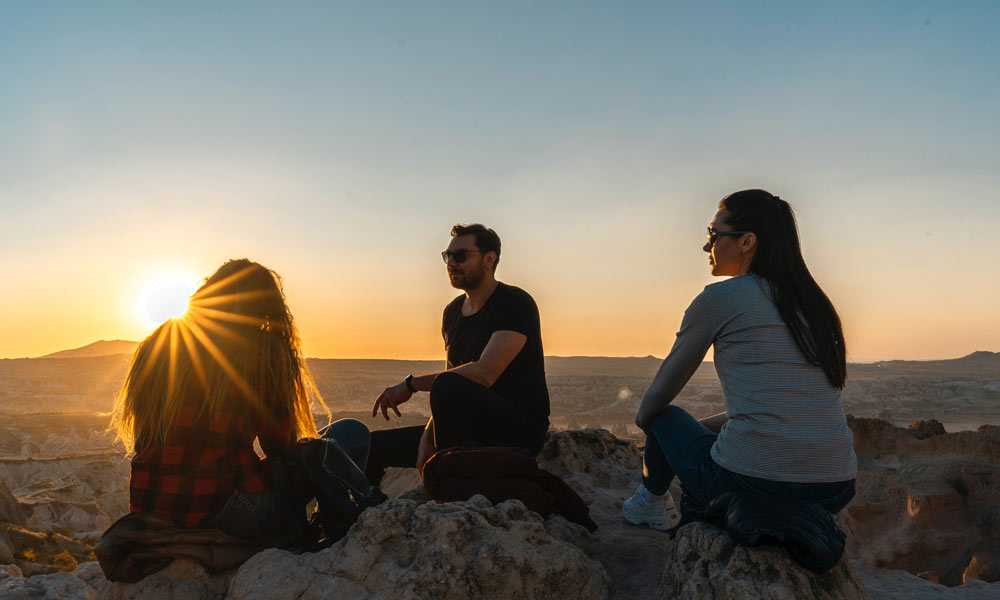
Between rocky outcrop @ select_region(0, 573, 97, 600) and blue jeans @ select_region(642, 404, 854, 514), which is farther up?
blue jeans @ select_region(642, 404, 854, 514)

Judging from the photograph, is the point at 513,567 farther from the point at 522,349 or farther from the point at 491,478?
the point at 522,349

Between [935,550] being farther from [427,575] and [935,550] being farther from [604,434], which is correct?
[427,575]

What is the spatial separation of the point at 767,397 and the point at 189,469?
237 centimetres

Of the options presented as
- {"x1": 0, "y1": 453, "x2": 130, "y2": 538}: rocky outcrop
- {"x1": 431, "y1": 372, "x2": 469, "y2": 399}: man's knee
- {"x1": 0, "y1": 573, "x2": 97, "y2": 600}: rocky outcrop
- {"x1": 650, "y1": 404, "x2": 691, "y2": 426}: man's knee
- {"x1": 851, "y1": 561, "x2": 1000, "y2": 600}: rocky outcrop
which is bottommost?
{"x1": 0, "y1": 453, "x2": 130, "y2": 538}: rocky outcrop

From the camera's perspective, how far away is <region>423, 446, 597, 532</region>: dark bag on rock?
10.2 ft

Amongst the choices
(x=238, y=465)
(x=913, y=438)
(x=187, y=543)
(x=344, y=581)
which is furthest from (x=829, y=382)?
(x=913, y=438)

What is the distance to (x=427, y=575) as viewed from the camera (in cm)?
242

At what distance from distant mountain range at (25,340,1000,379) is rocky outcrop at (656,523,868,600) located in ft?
248

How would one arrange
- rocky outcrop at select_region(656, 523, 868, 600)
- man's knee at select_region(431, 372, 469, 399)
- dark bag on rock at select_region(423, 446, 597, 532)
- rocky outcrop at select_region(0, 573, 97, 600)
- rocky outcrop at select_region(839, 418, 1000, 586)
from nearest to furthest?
1. rocky outcrop at select_region(656, 523, 868, 600)
2. dark bag on rock at select_region(423, 446, 597, 532)
3. man's knee at select_region(431, 372, 469, 399)
4. rocky outcrop at select_region(0, 573, 97, 600)
5. rocky outcrop at select_region(839, 418, 1000, 586)

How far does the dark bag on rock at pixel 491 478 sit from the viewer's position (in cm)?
312

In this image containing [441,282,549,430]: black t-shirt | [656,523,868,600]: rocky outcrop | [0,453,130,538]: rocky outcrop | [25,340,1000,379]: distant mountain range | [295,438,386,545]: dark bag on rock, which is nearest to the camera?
[656,523,868,600]: rocky outcrop

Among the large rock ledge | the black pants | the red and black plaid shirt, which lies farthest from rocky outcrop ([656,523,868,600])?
the red and black plaid shirt

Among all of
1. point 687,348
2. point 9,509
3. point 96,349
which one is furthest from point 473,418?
point 96,349

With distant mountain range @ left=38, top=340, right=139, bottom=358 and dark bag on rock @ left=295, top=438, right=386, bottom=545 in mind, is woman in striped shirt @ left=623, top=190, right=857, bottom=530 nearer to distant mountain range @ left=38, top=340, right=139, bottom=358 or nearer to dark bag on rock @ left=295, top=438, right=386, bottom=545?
dark bag on rock @ left=295, top=438, right=386, bottom=545
